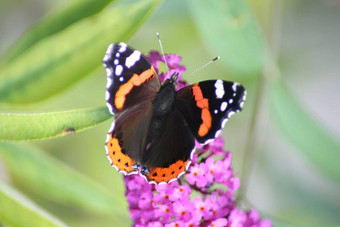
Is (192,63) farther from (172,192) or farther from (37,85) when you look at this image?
(172,192)

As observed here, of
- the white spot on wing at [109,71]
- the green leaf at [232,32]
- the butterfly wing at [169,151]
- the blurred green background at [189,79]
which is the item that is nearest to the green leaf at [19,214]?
the blurred green background at [189,79]

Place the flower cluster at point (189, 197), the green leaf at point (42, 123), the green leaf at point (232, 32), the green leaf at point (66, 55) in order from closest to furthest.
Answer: the green leaf at point (42, 123) < the flower cluster at point (189, 197) < the green leaf at point (66, 55) < the green leaf at point (232, 32)

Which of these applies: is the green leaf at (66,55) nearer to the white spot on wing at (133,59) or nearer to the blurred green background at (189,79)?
the blurred green background at (189,79)

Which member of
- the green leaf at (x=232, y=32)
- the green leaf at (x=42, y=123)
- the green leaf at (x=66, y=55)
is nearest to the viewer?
the green leaf at (x=42, y=123)

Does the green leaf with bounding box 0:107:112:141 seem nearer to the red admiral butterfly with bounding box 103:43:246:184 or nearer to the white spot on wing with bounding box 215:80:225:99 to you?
the red admiral butterfly with bounding box 103:43:246:184

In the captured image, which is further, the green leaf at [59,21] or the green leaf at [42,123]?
the green leaf at [59,21]
